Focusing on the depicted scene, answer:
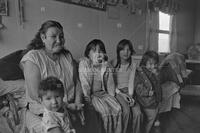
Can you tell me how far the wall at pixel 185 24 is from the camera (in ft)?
4.20

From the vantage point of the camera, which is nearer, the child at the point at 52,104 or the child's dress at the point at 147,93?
the child at the point at 52,104

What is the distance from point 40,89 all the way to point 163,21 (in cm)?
77

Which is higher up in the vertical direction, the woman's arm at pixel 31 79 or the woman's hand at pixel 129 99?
the woman's arm at pixel 31 79

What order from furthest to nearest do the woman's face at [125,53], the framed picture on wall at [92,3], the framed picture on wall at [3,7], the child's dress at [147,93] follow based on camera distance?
the child's dress at [147,93]
the woman's face at [125,53]
the framed picture on wall at [92,3]
the framed picture on wall at [3,7]

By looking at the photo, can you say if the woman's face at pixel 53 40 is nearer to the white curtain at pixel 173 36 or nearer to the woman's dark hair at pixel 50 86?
the woman's dark hair at pixel 50 86

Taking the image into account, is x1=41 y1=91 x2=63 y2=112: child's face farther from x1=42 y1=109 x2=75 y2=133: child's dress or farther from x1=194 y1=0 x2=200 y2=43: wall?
x1=194 y1=0 x2=200 y2=43: wall

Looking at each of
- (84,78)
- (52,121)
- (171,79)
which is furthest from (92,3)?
(171,79)

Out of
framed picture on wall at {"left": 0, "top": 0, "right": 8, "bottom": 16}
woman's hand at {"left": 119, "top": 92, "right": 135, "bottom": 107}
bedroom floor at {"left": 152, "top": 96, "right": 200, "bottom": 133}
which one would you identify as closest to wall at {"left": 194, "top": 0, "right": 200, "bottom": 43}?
bedroom floor at {"left": 152, "top": 96, "right": 200, "bottom": 133}

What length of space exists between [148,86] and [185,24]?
42cm

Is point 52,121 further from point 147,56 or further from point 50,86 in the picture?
point 147,56

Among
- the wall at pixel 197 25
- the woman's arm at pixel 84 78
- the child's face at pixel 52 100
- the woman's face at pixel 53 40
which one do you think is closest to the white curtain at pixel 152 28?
the wall at pixel 197 25

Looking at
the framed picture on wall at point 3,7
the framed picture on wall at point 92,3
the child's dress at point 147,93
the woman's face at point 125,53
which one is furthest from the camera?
the child's dress at point 147,93

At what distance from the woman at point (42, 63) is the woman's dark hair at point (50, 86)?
0.02 metres

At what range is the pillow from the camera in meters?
0.91
